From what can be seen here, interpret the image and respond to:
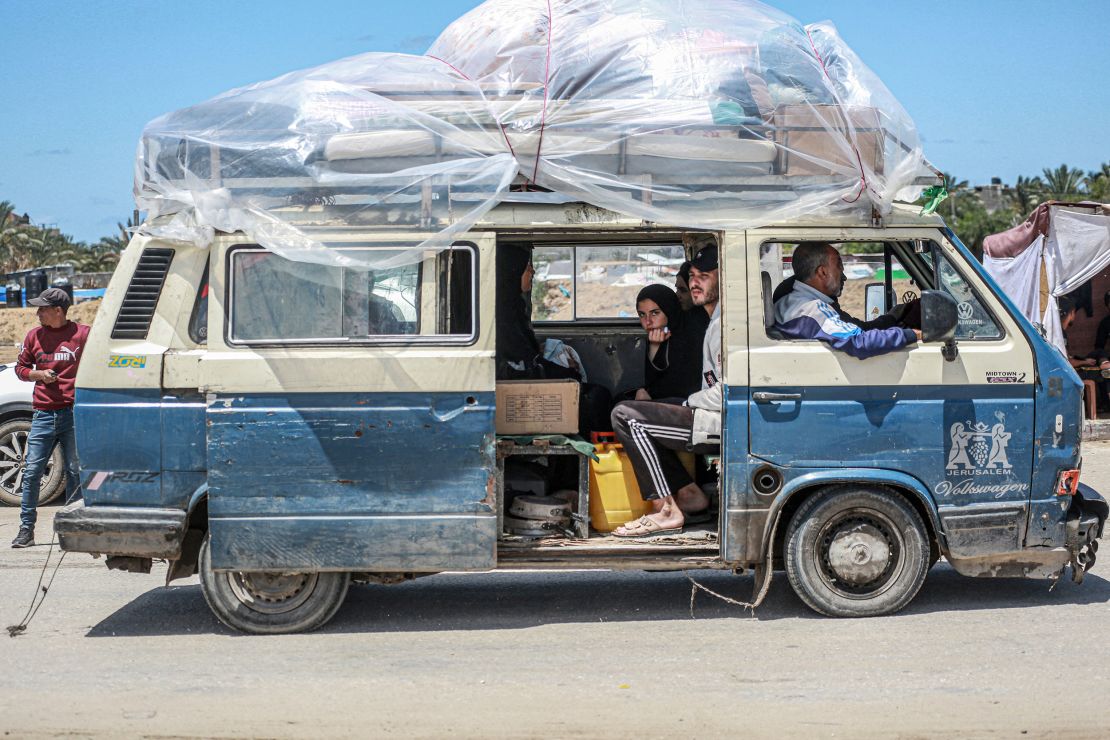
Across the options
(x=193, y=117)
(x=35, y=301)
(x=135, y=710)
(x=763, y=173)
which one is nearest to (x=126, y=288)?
(x=193, y=117)

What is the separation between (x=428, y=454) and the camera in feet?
18.9

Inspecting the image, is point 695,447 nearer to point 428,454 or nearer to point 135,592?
point 428,454

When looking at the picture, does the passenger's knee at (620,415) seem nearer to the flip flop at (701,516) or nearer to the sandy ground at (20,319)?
the flip flop at (701,516)

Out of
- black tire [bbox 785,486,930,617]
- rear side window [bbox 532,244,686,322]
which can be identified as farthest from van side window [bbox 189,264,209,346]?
black tire [bbox 785,486,930,617]

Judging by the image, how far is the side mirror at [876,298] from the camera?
7.02m

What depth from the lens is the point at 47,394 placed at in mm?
8555

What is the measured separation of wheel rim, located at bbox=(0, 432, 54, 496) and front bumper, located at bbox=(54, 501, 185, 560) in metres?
4.67

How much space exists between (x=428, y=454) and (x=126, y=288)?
1.70 m

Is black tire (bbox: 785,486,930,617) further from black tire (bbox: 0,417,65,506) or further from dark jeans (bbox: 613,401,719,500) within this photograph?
black tire (bbox: 0,417,65,506)

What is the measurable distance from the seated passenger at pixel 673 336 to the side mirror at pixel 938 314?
4.71ft

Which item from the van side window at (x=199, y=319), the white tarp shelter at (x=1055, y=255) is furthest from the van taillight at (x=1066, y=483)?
the white tarp shelter at (x=1055, y=255)

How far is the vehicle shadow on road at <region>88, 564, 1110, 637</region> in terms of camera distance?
247 inches

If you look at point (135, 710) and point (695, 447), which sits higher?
point (695, 447)

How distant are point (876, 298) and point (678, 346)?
4.79 feet
